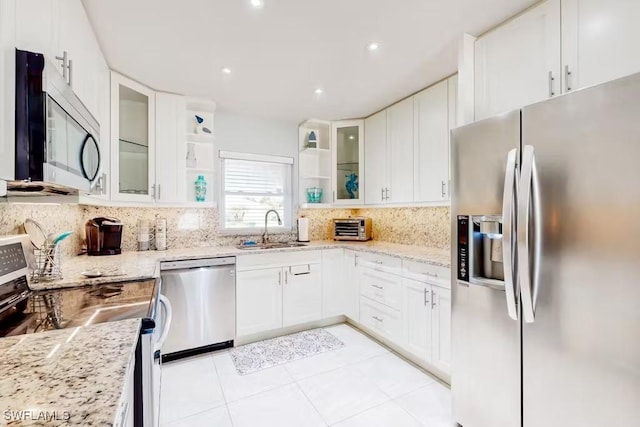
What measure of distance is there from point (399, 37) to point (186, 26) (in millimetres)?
1345

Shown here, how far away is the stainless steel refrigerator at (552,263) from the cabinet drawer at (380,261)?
2.93ft

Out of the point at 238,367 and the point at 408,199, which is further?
the point at 408,199

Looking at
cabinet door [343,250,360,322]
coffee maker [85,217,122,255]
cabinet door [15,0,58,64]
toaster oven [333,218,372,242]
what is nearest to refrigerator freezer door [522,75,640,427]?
cabinet door [343,250,360,322]

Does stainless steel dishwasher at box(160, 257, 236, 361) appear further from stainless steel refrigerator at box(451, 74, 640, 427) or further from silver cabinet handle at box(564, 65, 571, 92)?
silver cabinet handle at box(564, 65, 571, 92)

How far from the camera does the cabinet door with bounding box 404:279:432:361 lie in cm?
222

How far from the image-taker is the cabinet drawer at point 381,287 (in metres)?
2.52

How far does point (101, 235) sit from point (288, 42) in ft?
7.02

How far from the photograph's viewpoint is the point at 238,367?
7.82 ft

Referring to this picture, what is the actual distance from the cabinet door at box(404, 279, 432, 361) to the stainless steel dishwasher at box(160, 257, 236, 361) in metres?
1.59

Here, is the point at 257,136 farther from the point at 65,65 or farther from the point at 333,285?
the point at 65,65

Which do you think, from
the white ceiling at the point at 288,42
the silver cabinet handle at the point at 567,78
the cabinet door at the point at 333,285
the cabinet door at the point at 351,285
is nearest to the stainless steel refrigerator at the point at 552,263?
the silver cabinet handle at the point at 567,78

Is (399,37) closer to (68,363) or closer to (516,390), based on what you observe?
(516,390)

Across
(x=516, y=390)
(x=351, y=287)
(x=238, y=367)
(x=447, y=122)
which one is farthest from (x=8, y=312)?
(x=447, y=122)

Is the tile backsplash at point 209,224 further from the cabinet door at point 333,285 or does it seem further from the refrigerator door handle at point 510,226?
the refrigerator door handle at point 510,226
